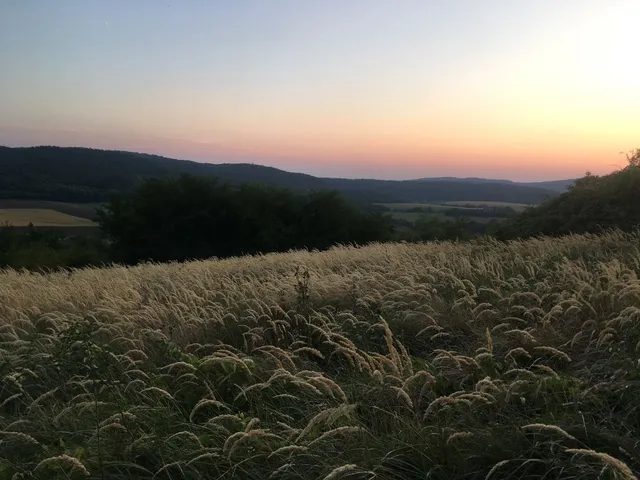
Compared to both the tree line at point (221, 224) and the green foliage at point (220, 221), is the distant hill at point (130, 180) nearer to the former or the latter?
the tree line at point (221, 224)

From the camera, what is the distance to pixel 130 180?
86438mm

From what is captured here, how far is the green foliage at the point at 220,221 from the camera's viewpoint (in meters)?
42.7

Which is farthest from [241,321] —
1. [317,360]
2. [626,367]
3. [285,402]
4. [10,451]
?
[626,367]

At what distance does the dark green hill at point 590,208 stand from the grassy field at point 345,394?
16.5m

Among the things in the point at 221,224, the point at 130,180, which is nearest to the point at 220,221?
the point at 221,224

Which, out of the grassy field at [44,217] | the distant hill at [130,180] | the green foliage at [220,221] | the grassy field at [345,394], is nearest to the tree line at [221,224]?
the green foliage at [220,221]

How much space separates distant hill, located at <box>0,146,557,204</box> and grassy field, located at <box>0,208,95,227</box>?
560 cm

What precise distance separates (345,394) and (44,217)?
6708cm

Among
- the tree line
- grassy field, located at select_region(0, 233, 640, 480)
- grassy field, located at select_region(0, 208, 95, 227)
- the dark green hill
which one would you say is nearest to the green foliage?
Result: the tree line

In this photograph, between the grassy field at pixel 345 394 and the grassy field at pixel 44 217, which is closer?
the grassy field at pixel 345 394

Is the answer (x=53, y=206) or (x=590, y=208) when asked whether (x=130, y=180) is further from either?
(x=590, y=208)

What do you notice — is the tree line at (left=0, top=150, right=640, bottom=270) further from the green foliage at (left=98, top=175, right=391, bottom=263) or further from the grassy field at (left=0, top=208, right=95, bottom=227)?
the grassy field at (left=0, top=208, right=95, bottom=227)

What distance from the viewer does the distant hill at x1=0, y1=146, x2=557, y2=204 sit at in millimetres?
78125

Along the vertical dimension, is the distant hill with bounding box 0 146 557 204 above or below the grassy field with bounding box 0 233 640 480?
above
